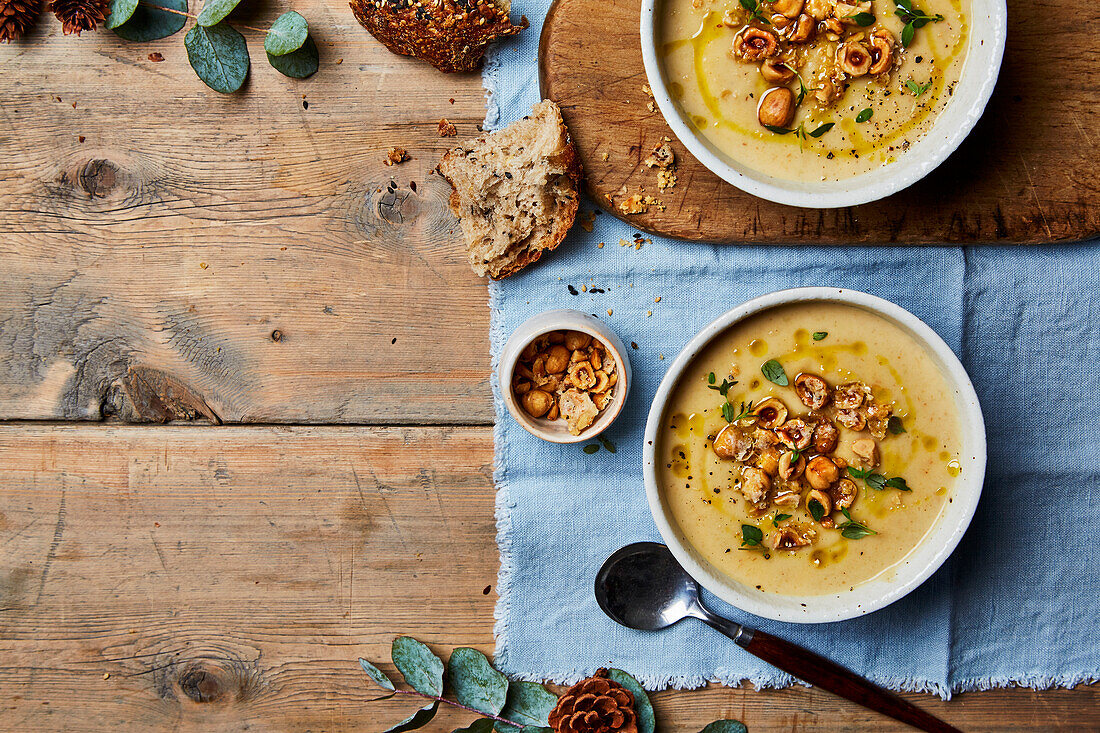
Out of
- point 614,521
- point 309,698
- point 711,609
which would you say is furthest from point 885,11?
point 309,698

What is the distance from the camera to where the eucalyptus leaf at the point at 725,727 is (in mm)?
1712

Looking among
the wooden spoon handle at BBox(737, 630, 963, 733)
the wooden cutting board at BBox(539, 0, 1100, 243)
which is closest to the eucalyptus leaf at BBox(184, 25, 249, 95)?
the wooden cutting board at BBox(539, 0, 1100, 243)

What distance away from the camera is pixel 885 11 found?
1.46 metres

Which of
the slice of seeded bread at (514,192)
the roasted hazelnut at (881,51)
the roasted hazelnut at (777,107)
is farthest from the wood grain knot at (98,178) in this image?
the roasted hazelnut at (881,51)

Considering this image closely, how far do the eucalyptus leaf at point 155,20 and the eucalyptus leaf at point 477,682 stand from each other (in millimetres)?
1578

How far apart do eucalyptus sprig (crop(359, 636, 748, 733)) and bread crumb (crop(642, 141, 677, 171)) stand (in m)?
1.15

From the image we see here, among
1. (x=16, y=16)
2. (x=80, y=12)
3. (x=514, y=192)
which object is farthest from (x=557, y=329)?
(x=16, y=16)

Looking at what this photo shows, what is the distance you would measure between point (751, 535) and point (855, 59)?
0.97 meters

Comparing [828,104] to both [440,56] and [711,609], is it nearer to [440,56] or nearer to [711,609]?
[440,56]

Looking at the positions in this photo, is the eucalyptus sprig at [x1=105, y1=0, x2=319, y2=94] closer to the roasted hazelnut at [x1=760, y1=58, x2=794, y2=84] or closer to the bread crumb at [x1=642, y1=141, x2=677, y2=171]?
the bread crumb at [x1=642, y1=141, x2=677, y2=171]

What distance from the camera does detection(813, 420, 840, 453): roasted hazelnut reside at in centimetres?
148

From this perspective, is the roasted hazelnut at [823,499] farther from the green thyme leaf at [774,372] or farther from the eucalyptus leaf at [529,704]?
the eucalyptus leaf at [529,704]

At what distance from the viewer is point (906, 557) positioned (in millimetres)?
1523

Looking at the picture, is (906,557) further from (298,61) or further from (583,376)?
(298,61)
